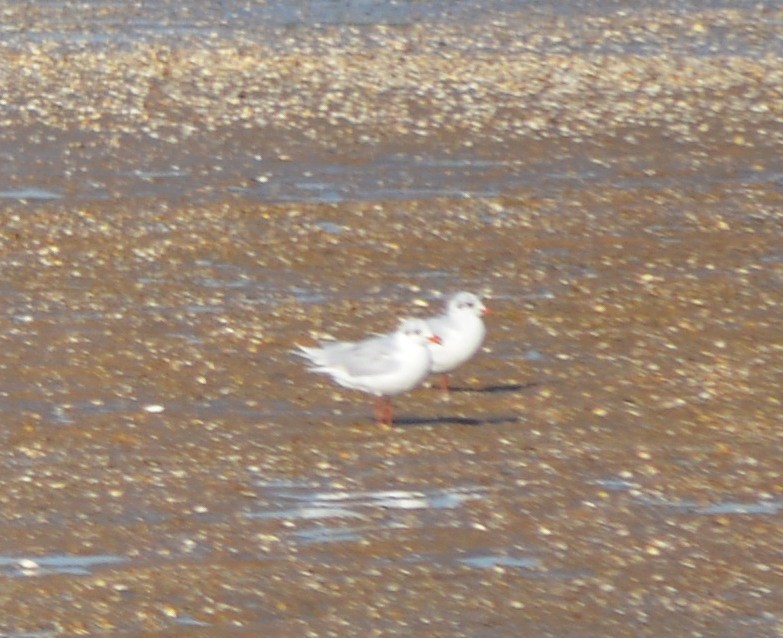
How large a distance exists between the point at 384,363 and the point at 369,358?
9 centimetres

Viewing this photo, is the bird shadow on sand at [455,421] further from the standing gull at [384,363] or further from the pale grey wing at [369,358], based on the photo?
the pale grey wing at [369,358]

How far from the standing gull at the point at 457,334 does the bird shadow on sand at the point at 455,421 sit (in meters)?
0.36

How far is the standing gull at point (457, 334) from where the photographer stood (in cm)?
977

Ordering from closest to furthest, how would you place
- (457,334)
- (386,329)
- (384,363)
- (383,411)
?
(384,363) < (383,411) < (457,334) < (386,329)

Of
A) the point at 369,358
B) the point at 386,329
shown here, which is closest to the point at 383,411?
the point at 369,358

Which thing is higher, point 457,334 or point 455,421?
point 457,334

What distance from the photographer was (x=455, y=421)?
9.37 m

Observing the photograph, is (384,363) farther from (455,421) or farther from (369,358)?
(455,421)

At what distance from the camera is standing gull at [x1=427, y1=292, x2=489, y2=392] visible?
9766 millimetres

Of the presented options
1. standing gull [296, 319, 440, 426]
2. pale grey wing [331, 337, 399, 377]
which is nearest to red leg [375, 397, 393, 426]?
standing gull [296, 319, 440, 426]

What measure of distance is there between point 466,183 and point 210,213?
6.70ft

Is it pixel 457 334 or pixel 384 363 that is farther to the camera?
pixel 457 334

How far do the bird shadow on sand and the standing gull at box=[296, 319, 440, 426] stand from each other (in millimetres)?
100

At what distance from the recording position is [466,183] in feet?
49.1
